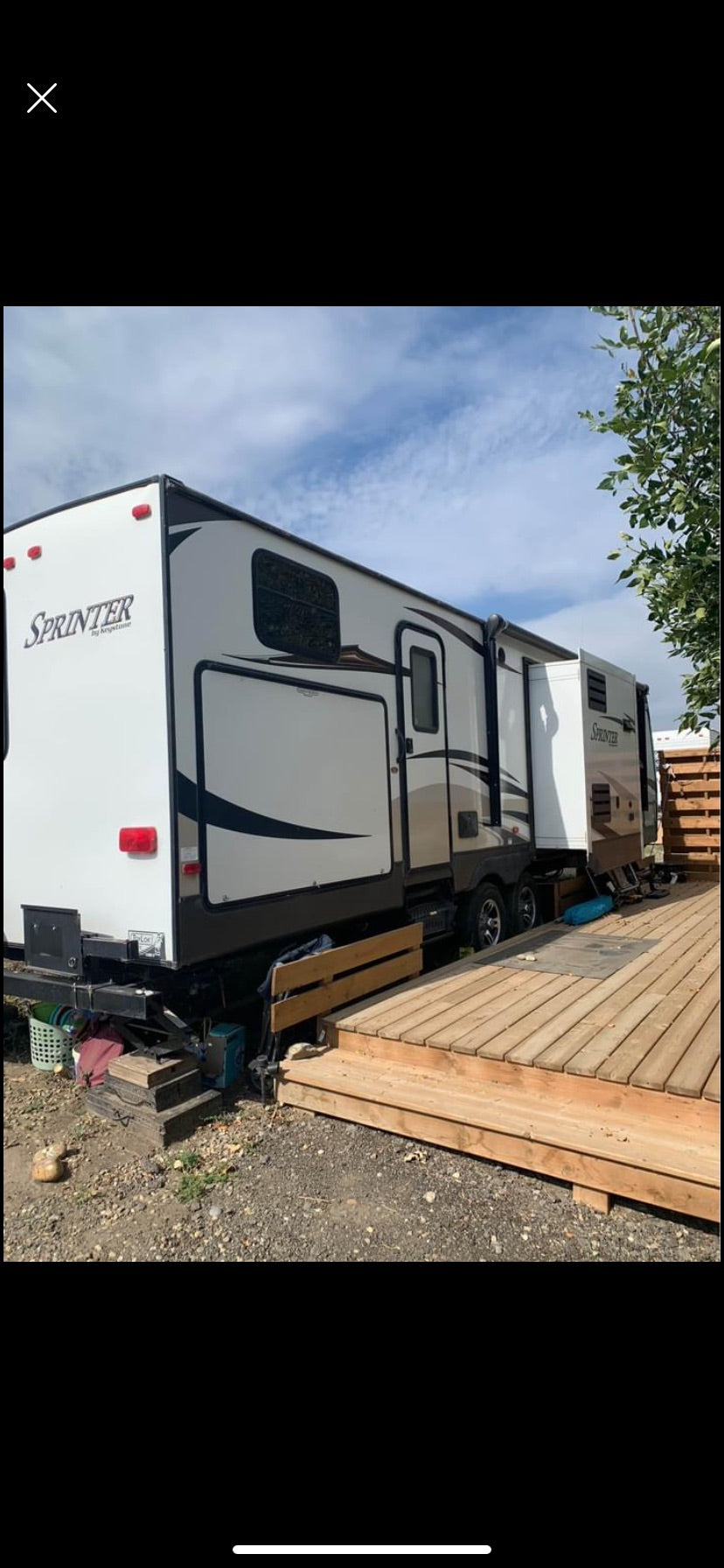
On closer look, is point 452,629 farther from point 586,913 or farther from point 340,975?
point 586,913

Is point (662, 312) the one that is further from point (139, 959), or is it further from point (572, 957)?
point (572, 957)

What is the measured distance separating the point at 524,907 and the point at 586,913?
1.91 ft

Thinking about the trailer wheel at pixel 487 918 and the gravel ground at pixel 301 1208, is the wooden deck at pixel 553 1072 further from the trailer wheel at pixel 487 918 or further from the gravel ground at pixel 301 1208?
the trailer wheel at pixel 487 918

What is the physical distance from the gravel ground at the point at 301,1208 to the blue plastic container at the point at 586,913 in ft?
13.7

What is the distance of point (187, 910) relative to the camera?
3.68m

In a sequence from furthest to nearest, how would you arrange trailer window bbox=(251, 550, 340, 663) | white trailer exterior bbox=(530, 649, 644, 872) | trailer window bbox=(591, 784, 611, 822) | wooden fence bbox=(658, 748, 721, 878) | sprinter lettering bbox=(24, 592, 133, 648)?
wooden fence bbox=(658, 748, 721, 878) < trailer window bbox=(591, 784, 611, 822) < white trailer exterior bbox=(530, 649, 644, 872) < trailer window bbox=(251, 550, 340, 663) < sprinter lettering bbox=(24, 592, 133, 648)

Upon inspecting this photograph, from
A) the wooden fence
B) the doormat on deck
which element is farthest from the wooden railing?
the wooden fence

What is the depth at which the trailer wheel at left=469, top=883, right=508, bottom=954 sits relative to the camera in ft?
21.4

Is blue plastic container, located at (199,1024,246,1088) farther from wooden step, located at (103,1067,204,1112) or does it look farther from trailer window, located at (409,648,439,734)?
trailer window, located at (409,648,439,734)

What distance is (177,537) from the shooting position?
3764 millimetres

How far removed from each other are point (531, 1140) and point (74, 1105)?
2304 millimetres

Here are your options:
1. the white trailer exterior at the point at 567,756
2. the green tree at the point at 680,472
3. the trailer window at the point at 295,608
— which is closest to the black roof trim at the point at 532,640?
the white trailer exterior at the point at 567,756

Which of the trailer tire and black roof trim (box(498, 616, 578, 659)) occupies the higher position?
black roof trim (box(498, 616, 578, 659))

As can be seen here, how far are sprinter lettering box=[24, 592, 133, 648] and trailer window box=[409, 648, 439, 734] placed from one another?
2.37 meters
